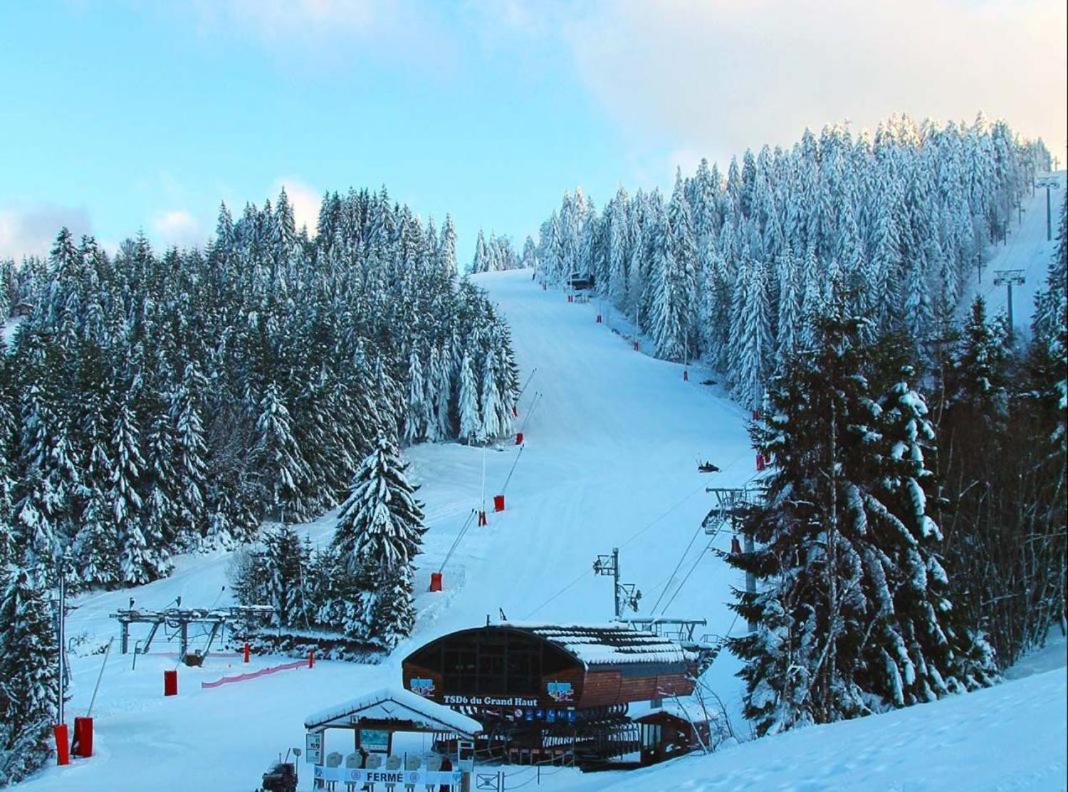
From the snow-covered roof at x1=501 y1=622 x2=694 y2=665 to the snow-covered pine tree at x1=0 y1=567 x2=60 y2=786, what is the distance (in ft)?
38.1

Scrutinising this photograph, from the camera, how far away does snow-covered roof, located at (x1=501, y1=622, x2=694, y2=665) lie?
2828 cm

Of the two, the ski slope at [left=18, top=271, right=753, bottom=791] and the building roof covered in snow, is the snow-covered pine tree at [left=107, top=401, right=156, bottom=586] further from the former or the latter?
the building roof covered in snow

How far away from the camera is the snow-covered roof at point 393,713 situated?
893 inches

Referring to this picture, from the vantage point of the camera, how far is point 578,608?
139 feet

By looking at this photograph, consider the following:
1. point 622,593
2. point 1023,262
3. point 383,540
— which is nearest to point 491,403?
point 383,540

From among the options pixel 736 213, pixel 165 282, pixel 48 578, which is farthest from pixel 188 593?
pixel 736 213

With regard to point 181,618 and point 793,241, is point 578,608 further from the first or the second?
point 793,241

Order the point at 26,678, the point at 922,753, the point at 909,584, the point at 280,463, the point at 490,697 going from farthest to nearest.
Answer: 1. the point at 280,463
2. the point at 490,697
3. the point at 26,678
4. the point at 909,584
5. the point at 922,753

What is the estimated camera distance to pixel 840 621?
18.5 meters

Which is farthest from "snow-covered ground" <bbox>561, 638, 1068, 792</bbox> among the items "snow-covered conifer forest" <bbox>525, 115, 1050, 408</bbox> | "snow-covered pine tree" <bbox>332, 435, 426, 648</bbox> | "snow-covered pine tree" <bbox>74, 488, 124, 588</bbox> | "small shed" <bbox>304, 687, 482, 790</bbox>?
"snow-covered conifer forest" <bbox>525, 115, 1050, 408</bbox>

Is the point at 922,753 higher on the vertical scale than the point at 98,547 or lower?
higher

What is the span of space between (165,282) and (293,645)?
61.9 m

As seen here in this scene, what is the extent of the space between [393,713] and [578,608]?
1987 centimetres

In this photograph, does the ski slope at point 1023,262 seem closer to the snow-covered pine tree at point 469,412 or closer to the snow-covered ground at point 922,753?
the snow-covered pine tree at point 469,412
